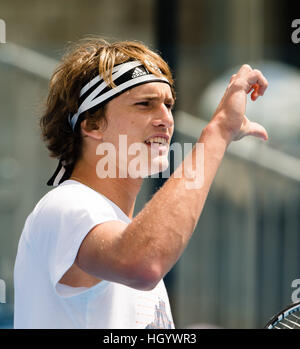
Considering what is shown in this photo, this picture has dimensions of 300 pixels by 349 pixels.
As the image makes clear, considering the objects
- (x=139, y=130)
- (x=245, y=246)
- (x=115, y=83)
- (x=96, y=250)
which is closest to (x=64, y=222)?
(x=96, y=250)

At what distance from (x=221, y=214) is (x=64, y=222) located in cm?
412

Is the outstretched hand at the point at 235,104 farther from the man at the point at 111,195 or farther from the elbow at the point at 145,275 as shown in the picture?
the elbow at the point at 145,275

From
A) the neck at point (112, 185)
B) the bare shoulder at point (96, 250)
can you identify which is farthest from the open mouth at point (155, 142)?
the bare shoulder at point (96, 250)

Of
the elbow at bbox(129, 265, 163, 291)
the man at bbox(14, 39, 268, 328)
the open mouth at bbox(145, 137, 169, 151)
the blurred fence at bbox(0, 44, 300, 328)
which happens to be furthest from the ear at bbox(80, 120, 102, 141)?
the blurred fence at bbox(0, 44, 300, 328)

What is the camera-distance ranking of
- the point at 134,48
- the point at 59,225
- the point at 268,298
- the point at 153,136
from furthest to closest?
the point at 268,298, the point at 134,48, the point at 153,136, the point at 59,225

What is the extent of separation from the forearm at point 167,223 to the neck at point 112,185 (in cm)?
40

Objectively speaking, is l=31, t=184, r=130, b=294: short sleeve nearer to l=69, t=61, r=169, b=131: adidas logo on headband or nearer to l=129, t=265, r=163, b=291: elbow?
l=129, t=265, r=163, b=291: elbow

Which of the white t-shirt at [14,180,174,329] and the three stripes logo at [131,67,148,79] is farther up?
the three stripes logo at [131,67,148,79]

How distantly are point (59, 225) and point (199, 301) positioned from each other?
4096 mm

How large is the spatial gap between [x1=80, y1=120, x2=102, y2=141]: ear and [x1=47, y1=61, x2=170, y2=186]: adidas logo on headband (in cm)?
3

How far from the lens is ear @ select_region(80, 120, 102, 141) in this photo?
2.17 m

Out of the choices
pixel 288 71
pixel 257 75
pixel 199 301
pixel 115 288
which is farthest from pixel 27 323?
pixel 288 71

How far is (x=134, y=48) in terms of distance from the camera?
2328 mm

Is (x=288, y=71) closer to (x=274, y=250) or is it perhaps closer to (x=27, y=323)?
(x=274, y=250)
